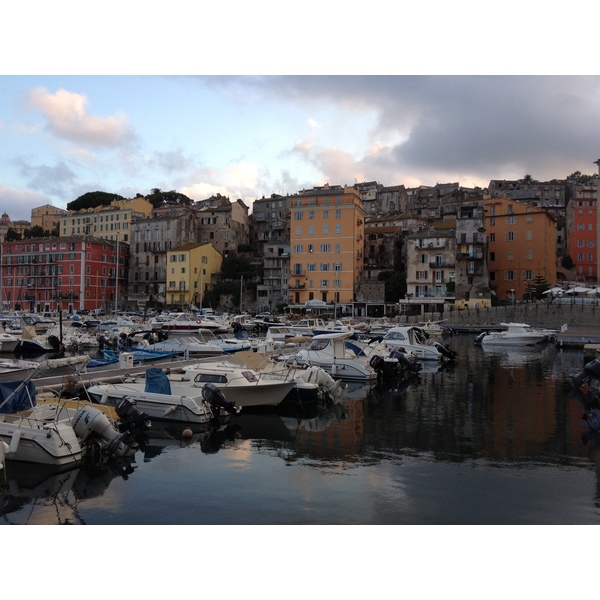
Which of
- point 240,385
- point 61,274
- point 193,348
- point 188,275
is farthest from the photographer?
point 61,274

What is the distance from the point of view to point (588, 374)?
2153 cm

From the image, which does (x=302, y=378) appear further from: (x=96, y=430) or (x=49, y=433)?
(x=49, y=433)

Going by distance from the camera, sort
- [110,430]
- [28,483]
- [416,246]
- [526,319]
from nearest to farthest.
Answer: [28,483] < [110,430] < [526,319] < [416,246]

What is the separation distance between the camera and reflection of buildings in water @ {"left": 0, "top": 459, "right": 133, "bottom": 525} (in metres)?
10.3

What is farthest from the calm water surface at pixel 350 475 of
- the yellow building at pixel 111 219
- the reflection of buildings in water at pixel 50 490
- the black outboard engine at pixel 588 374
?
the yellow building at pixel 111 219

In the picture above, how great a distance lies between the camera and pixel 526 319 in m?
62.1

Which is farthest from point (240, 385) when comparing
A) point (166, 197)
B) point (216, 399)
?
point (166, 197)

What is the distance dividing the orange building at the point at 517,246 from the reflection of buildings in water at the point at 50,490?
6886 centimetres

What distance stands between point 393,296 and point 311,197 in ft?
57.9

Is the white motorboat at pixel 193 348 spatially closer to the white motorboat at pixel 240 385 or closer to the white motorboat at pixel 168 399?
the white motorboat at pixel 240 385

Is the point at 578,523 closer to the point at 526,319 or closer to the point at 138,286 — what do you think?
the point at 526,319

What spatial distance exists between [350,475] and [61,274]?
87.8 meters

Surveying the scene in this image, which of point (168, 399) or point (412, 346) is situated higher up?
point (412, 346)

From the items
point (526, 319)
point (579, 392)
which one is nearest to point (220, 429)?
point (579, 392)
